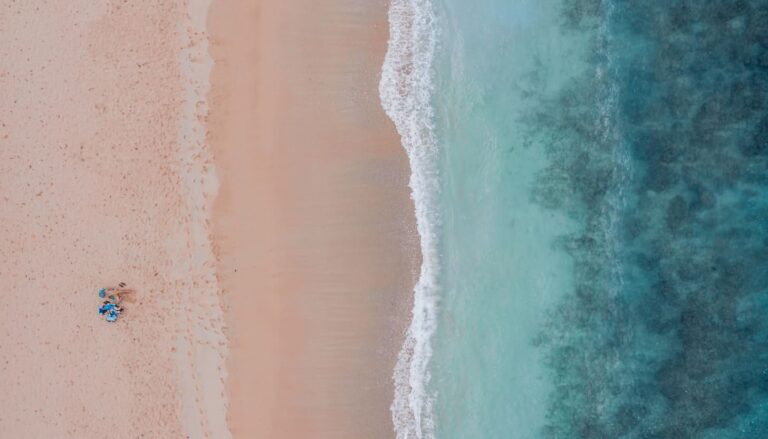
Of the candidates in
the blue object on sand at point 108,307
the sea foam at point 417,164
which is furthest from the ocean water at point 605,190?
the blue object on sand at point 108,307

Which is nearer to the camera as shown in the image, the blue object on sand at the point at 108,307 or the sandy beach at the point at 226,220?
the sandy beach at the point at 226,220

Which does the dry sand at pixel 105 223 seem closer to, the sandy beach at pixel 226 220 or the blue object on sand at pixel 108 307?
the sandy beach at pixel 226 220

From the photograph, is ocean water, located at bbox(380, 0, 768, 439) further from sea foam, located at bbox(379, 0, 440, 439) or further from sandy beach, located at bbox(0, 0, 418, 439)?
sandy beach, located at bbox(0, 0, 418, 439)

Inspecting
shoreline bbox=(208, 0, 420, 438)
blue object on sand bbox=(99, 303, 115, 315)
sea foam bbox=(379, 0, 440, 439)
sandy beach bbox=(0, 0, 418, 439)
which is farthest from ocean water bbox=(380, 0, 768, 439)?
blue object on sand bbox=(99, 303, 115, 315)

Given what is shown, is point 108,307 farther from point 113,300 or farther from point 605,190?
point 605,190

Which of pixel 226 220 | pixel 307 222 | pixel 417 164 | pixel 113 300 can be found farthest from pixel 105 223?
pixel 417 164

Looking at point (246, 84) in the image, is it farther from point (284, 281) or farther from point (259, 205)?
point (284, 281)
